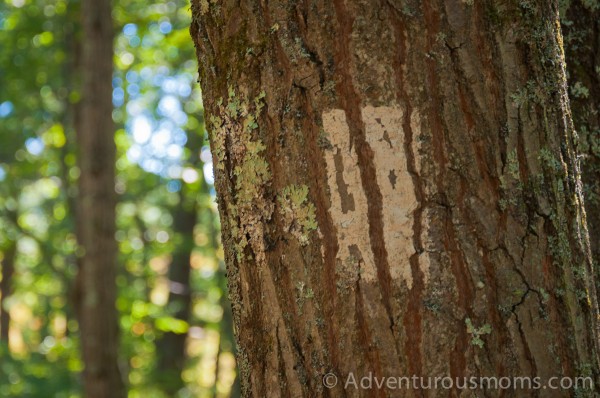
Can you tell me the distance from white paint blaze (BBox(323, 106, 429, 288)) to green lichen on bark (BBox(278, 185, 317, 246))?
0.04m

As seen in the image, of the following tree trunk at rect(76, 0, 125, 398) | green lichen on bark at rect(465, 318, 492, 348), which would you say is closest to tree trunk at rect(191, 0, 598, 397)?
green lichen on bark at rect(465, 318, 492, 348)

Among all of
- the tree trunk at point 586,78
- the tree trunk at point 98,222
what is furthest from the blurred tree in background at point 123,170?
the tree trunk at point 586,78

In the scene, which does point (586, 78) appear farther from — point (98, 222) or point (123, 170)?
point (123, 170)

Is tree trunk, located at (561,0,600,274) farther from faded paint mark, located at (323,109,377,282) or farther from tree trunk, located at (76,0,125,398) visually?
tree trunk, located at (76,0,125,398)

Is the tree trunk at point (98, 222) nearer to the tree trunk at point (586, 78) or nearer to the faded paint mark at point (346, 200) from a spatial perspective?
the tree trunk at point (586, 78)

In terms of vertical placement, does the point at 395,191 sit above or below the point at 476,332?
above

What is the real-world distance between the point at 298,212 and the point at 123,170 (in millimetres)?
11721

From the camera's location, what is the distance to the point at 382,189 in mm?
1119

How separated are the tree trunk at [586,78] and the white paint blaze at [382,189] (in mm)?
841

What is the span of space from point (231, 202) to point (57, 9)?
6.90 m

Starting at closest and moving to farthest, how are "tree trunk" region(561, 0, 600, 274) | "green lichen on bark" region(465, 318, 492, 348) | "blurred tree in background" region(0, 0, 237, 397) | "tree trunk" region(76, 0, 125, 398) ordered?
"green lichen on bark" region(465, 318, 492, 348)
"tree trunk" region(561, 0, 600, 274)
"tree trunk" region(76, 0, 125, 398)
"blurred tree in background" region(0, 0, 237, 397)

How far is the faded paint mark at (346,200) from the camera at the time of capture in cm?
112

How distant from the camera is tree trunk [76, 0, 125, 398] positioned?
4.98 m

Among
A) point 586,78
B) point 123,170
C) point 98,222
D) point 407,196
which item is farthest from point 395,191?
point 123,170
